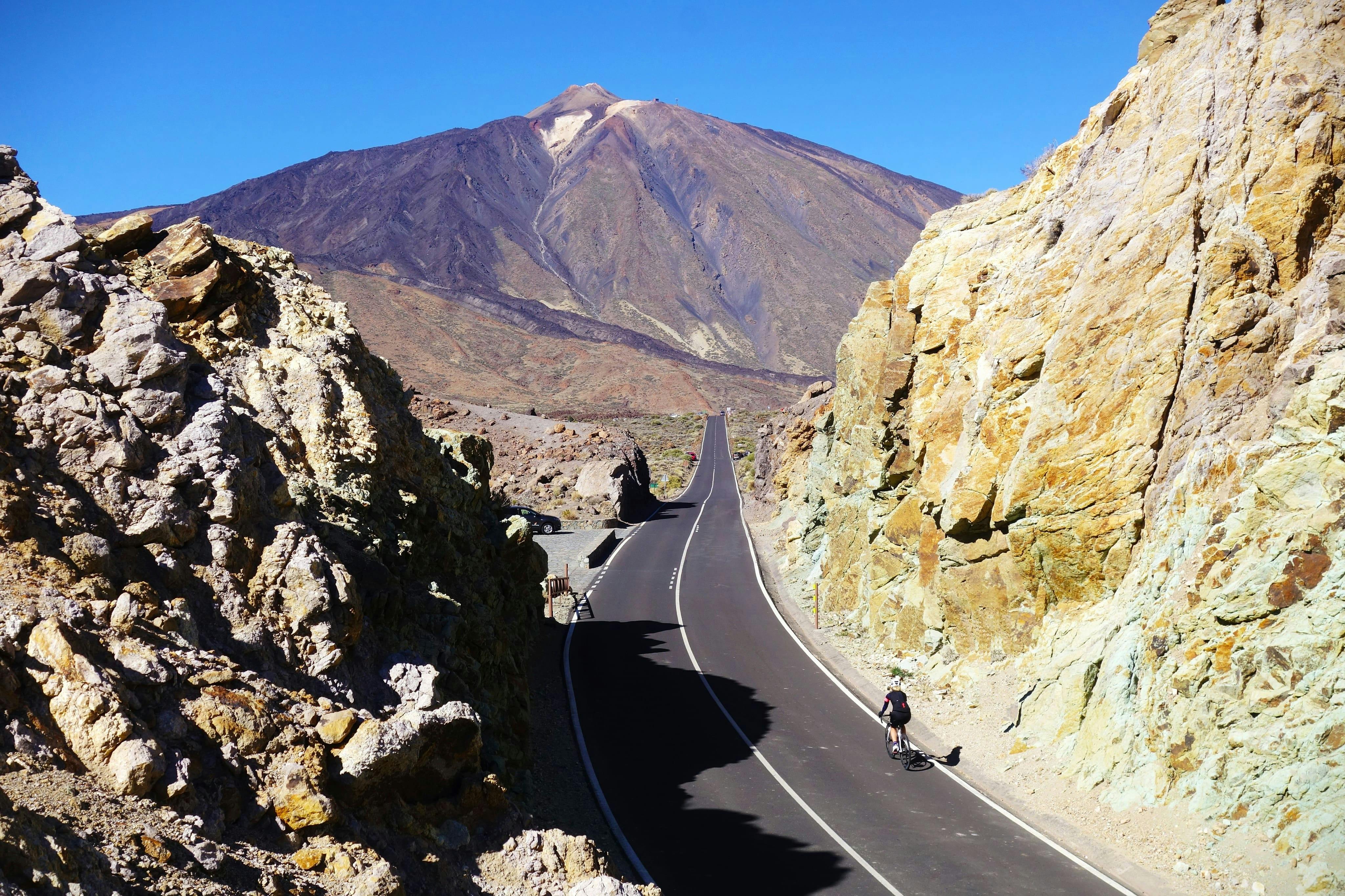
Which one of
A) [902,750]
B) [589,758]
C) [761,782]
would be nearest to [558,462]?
[589,758]

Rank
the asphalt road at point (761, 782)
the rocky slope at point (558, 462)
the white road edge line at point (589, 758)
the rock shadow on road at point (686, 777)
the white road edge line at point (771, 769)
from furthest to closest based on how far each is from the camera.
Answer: the rocky slope at point (558, 462)
the white road edge line at point (589, 758)
the rock shadow on road at point (686, 777)
the white road edge line at point (771, 769)
the asphalt road at point (761, 782)

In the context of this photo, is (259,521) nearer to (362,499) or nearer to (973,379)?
(362,499)

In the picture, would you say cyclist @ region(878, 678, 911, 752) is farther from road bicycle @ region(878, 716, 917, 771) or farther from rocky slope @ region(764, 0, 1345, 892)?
rocky slope @ region(764, 0, 1345, 892)

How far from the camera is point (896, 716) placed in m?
15.6

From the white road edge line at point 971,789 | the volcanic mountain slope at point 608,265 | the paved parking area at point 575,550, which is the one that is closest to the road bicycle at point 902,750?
the white road edge line at point 971,789

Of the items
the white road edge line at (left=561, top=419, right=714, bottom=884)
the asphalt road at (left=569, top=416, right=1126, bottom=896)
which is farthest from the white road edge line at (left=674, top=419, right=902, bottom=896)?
the white road edge line at (left=561, top=419, right=714, bottom=884)

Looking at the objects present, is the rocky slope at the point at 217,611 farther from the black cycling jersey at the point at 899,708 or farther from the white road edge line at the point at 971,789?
the white road edge line at the point at 971,789

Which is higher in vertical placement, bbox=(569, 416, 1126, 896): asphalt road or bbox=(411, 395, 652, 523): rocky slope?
bbox=(411, 395, 652, 523): rocky slope

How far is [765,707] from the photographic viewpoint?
64.1ft

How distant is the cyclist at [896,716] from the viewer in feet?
51.2

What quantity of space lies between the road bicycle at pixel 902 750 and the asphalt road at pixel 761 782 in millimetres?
155

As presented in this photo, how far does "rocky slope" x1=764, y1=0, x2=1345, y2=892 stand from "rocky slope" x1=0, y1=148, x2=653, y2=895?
7636 millimetres

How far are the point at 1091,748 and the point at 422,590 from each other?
9.25 m

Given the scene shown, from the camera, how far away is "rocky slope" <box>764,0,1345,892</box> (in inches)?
444
